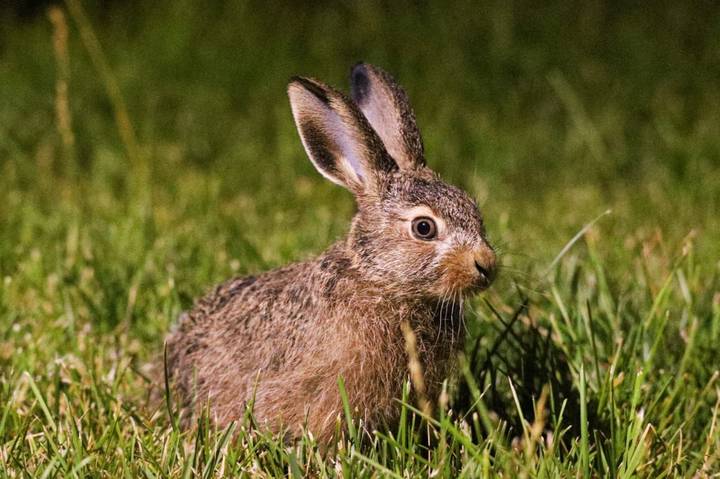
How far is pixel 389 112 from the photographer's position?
329cm

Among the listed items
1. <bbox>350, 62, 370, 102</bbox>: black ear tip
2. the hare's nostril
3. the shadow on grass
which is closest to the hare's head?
the hare's nostril

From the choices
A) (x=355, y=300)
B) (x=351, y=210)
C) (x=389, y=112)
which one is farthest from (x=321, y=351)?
(x=351, y=210)

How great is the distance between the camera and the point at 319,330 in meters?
2.85

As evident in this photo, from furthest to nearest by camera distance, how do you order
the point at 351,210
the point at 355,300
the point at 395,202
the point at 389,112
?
1. the point at 351,210
2. the point at 389,112
3. the point at 395,202
4. the point at 355,300

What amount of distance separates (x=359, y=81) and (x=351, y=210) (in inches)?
72.3

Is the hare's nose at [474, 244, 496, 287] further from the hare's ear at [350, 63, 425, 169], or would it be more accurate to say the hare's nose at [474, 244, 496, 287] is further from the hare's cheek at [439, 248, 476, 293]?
the hare's ear at [350, 63, 425, 169]

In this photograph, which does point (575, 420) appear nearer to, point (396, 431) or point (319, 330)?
point (396, 431)

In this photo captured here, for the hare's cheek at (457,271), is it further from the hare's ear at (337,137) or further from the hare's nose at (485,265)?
the hare's ear at (337,137)

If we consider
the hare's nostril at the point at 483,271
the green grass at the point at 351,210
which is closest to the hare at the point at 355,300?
the hare's nostril at the point at 483,271

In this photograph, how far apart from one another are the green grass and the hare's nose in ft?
0.67

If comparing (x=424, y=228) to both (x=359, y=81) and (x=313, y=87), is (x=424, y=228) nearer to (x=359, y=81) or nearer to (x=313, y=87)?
(x=313, y=87)

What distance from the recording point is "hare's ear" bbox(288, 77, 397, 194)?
2939mm

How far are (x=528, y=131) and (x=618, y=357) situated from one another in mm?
4044

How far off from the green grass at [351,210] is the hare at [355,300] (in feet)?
0.38
